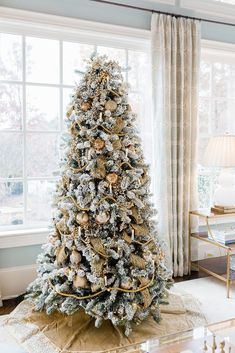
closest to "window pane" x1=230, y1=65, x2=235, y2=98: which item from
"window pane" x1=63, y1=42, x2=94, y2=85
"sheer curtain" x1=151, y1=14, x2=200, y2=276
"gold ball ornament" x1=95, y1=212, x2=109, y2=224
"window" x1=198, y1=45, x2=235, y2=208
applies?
"window" x1=198, y1=45, x2=235, y2=208

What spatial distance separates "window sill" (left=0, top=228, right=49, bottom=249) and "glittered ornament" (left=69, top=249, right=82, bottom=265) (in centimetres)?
81

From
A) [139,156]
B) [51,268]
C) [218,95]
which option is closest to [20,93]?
[139,156]

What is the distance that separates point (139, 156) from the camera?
2352mm

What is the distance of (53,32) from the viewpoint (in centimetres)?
299

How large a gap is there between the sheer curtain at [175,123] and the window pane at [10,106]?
1.17 m

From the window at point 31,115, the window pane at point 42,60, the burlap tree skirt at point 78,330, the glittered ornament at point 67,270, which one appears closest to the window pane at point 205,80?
the window at point 31,115

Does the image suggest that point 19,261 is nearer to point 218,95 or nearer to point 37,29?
point 37,29

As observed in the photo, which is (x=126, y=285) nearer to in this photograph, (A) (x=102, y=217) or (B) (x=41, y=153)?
(A) (x=102, y=217)

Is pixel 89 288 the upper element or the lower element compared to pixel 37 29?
lower

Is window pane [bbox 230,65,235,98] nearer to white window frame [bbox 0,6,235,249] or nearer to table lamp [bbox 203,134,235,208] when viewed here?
table lamp [bbox 203,134,235,208]

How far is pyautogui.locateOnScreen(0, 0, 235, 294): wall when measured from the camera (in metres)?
2.80

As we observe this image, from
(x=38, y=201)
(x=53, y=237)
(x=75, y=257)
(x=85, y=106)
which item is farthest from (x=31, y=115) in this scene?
(x=75, y=257)

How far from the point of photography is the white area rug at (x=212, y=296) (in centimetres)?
253

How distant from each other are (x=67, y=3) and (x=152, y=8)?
77cm
